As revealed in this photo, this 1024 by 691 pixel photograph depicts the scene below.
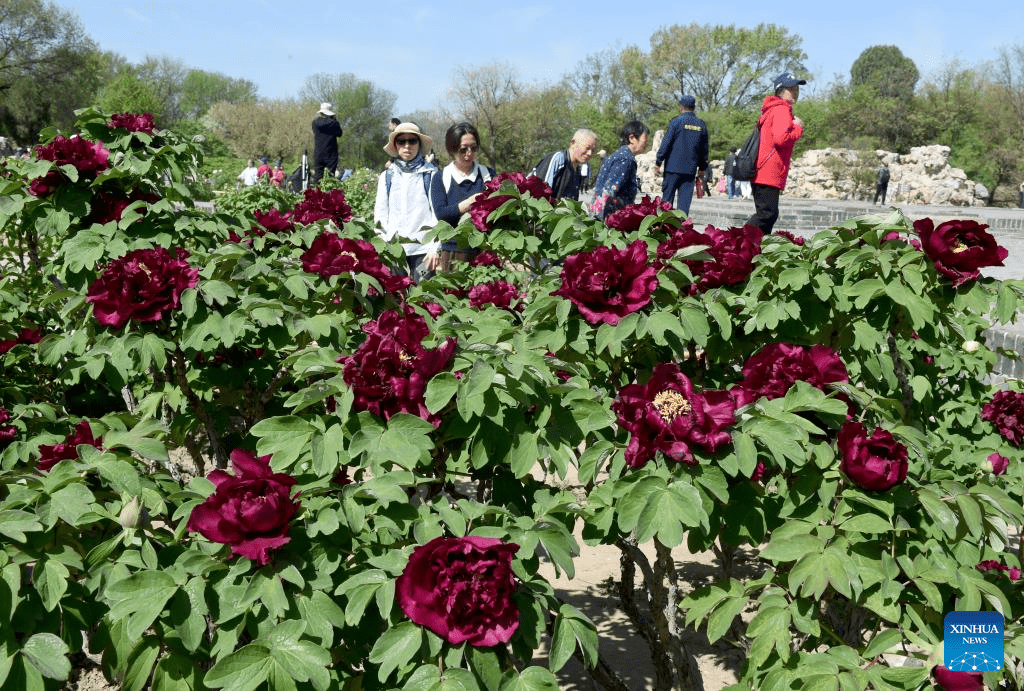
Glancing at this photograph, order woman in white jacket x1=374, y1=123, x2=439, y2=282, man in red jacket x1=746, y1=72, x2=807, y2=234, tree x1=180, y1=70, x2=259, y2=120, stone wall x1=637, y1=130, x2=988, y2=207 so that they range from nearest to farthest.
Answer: woman in white jacket x1=374, y1=123, x2=439, y2=282 → man in red jacket x1=746, y1=72, x2=807, y2=234 → stone wall x1=637, y1=130, x2=988, y2=207 → tree x1=180, y1=70, x2=259, y2=120

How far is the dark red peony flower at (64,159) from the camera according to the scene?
10.4ft

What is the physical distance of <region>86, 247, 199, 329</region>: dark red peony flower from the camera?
240 centimetres

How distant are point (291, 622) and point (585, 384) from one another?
0.83 metres

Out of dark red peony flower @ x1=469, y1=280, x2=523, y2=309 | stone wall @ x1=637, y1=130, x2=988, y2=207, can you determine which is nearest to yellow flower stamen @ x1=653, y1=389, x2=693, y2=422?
dark red peony flower @ x1=469, y1=280, x2=523, y2=309

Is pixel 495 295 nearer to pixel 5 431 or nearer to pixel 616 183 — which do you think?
pixel 5 431

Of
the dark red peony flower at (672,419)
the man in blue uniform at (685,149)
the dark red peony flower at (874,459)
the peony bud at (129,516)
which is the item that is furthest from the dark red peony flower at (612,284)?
the man in blue uniform at (685,149)

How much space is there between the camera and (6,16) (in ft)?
155

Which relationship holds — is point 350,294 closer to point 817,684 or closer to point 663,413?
point 663,413

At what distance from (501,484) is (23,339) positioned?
2.24 metres

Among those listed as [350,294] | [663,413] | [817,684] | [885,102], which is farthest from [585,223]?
[885,102]

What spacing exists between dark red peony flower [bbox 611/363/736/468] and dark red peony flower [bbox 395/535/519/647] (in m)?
0.38

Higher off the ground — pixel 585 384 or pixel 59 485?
pixel 585 384

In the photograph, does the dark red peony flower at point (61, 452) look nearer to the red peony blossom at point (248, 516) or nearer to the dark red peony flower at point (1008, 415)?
A: the red peony blossom at point (248, 516)

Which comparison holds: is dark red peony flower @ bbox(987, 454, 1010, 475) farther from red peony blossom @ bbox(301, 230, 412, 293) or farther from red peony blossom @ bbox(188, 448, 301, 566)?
red peony blossom @ bbox(188, 448, 301, 566)
